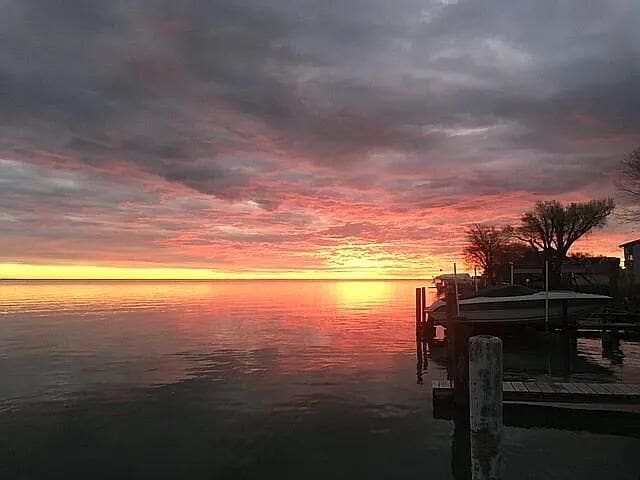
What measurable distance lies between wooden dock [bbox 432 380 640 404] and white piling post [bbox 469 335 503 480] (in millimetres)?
6754

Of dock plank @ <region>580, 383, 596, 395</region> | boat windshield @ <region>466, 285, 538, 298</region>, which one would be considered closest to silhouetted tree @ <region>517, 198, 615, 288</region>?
boat windshield @ <region>466, 285, 538, 298</region>

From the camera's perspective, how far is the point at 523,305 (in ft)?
96.3

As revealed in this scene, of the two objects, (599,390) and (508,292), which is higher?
(508,292)

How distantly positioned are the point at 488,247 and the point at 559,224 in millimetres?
22207

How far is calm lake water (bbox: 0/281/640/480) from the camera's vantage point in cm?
1151

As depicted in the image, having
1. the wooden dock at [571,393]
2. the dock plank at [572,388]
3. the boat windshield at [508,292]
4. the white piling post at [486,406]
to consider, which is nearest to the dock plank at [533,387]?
the wooden dock at [571,393]

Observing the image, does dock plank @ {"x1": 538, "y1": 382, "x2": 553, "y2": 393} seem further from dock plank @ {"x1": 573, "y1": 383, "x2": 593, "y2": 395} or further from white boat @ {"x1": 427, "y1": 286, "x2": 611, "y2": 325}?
white boat @ {"x1": 427, "y1": 286, "x2": 611, "y2": 325}

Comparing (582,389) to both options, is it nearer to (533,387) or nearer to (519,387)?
(533,387)

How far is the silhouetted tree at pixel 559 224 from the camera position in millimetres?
63719

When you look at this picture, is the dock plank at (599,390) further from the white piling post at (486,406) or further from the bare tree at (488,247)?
the bare tree at (488,247)

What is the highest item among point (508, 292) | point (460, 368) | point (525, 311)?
point (508, 292)

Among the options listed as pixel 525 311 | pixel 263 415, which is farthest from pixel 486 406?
pixel 525 311

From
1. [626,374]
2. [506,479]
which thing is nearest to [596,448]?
[506,479]

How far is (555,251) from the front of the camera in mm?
66688
